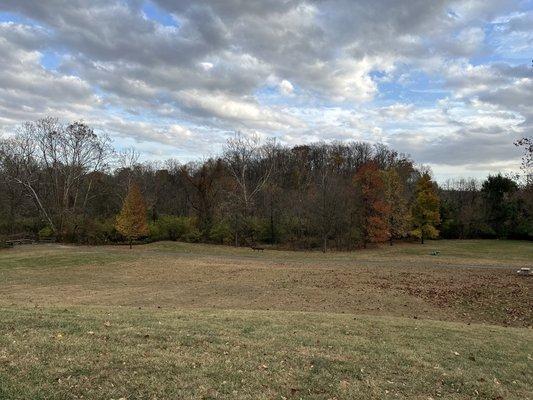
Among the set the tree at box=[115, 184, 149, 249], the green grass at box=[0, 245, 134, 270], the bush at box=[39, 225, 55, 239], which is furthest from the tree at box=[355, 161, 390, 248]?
the bush at box=[39, 225, 55, 239]

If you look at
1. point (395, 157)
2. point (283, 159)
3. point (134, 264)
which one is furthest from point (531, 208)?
point (134, 264)

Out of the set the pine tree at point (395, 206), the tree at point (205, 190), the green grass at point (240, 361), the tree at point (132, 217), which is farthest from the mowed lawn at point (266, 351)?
the tree at point (205, 190)

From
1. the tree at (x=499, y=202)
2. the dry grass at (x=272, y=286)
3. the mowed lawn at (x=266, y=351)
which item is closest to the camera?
the mowed lawn at (x=266, y=351)

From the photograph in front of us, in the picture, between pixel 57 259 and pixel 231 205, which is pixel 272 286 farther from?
pixel 231 205

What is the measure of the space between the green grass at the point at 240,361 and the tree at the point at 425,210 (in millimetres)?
48760

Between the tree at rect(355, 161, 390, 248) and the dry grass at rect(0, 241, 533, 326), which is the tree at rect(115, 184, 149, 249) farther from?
the tree at rect(355, 161, 390, 248)

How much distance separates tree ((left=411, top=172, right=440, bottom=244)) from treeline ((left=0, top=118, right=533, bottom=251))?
13 cm

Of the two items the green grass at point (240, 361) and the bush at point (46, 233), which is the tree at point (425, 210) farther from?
the green grass at point (240, 361)

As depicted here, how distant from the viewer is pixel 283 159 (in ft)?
255

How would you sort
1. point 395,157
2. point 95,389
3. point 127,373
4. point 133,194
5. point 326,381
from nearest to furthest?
point 95,389 < point 127,373 < point 326,381 < point 133,194 < point 395,157

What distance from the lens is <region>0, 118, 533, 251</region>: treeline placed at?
4656 cm

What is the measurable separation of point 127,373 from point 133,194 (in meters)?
39.0

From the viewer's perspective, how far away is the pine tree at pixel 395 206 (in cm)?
5084

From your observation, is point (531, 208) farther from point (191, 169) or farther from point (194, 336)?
point (194, 336)
